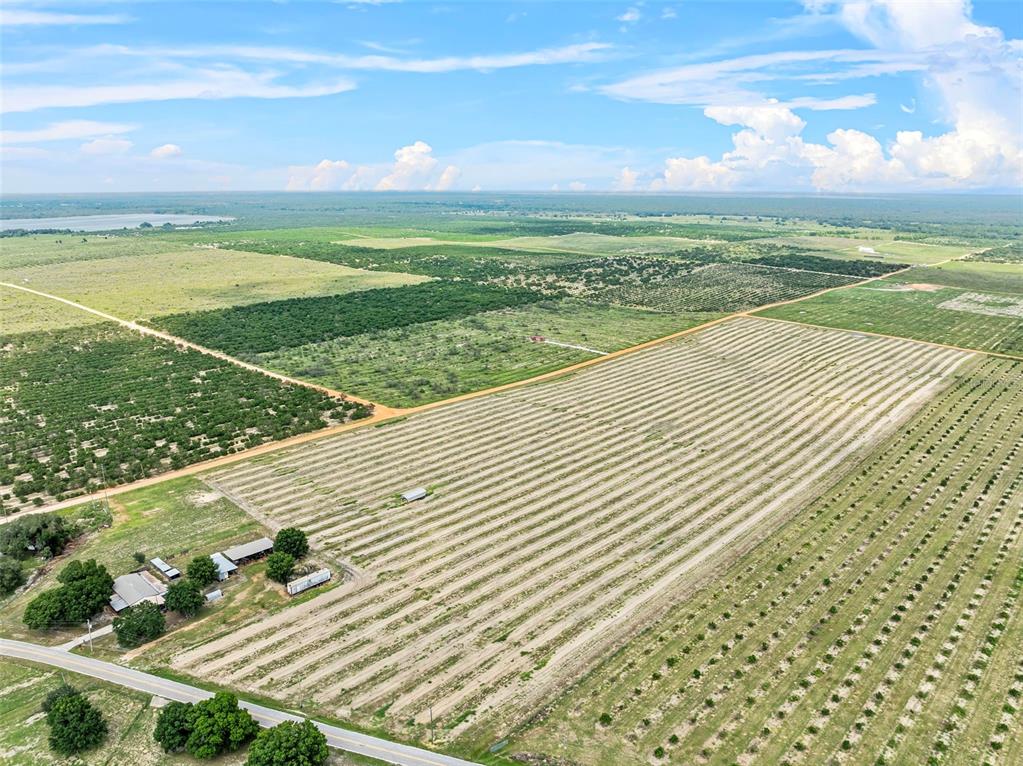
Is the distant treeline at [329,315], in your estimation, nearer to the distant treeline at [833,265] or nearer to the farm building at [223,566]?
the farm building at [223,566]

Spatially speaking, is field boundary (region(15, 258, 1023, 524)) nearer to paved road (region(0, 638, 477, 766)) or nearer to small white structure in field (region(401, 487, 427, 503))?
small white structure in field (region(401, 487, 427, 503))

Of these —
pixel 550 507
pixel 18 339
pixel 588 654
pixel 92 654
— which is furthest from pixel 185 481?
pixel 18 339

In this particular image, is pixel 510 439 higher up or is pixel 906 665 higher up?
pixel 510 439

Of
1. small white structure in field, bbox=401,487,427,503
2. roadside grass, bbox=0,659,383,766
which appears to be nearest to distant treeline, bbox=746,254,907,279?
small white structure in field, bbox=401,487,427,503

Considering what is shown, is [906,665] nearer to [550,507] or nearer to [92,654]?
[550,507]

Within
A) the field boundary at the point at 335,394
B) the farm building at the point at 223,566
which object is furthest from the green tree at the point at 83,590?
the field boundary at the point at 335,394

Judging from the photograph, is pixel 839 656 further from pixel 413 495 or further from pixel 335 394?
pixel 335 394
